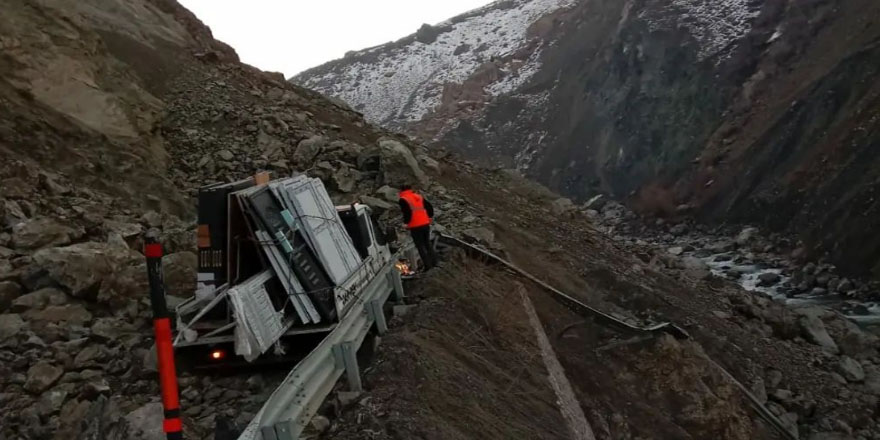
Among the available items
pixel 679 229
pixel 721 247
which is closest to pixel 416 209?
pixel 721 247

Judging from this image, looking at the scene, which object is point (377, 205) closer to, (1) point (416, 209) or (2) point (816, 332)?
(1) point (416, 209)

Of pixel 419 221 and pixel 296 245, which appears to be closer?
pixel 296 245

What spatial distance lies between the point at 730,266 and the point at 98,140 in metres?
18.0

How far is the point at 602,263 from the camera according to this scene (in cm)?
1077

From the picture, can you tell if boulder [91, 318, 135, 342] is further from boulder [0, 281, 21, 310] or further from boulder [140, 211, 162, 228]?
boulder [140, 211, 162, 228]

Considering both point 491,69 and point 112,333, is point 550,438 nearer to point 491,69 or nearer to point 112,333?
point 112,333

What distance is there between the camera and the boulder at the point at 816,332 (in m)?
10.2

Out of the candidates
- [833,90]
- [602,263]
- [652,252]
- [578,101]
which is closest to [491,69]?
[578,101]

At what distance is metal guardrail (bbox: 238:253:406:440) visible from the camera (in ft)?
9.66

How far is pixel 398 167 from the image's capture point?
1174 cm

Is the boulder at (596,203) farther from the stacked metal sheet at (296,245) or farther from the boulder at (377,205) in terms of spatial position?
the stacked metal sheet at (296,245)

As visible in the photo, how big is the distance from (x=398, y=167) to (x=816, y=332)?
7480mm

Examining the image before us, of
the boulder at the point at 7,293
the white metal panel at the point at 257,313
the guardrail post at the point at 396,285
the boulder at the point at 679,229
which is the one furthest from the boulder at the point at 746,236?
the boulder at the point at 7,293

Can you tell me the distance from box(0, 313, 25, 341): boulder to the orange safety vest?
12.4 ft
